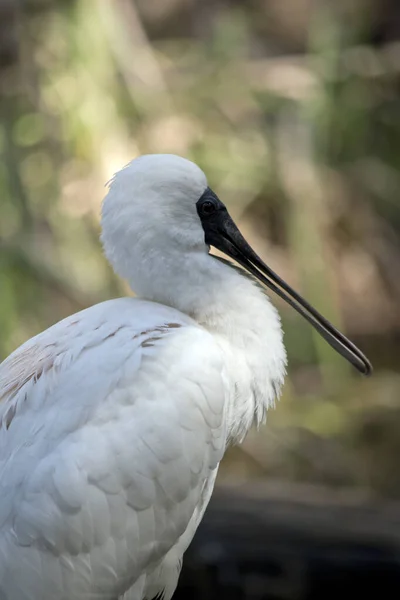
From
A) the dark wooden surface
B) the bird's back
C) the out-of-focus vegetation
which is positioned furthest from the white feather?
the out-of-focus vegetation

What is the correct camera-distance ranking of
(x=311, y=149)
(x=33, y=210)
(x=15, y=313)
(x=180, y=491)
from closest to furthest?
(x=180, y=491) → (x=15, y=313) → (x=33, y=210) → (x=311, y=149)

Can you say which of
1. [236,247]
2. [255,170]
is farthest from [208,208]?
[255,170]

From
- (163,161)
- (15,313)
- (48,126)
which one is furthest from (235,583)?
(48,126)

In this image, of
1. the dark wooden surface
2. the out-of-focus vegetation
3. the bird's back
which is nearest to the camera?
→ the bird's back

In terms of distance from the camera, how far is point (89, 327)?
287 centimetres

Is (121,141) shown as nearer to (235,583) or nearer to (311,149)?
(311,149)

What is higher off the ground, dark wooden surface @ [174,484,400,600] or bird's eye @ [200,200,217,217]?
bird's eye @ [200,200,217,217]

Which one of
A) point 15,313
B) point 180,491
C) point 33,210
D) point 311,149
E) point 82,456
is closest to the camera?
point 82,456

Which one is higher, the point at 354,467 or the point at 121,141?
the point at 121,141

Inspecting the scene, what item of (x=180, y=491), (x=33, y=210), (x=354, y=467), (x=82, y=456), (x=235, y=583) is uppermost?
(x=82, y=456)

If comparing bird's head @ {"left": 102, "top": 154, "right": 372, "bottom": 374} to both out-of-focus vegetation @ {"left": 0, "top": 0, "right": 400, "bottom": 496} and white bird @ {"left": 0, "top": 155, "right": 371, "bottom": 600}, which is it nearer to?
white bird @ {"left": 0, "top": 155, "right": 371, "bottom": 600}

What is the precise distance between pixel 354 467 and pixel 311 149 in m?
2.32

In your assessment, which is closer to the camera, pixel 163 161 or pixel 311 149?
pixel 163 161

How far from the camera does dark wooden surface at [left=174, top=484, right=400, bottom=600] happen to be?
4.23 m
